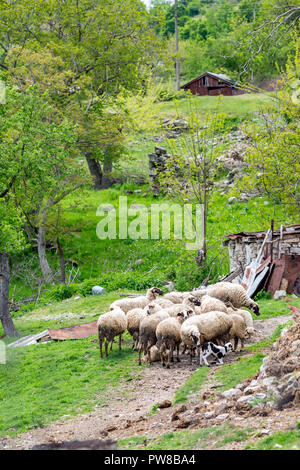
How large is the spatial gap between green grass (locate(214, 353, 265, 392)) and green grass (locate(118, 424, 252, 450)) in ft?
6.49

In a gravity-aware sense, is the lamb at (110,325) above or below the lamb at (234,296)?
below

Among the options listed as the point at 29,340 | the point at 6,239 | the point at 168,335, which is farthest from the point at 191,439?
the point at 6,239

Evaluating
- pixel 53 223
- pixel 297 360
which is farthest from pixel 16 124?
pixel 297 360

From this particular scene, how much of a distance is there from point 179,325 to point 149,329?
721mm

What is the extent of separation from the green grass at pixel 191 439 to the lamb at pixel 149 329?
422 cm

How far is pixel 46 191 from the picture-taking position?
18.7m

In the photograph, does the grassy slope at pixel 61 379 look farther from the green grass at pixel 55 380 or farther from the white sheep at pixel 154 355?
the white sheep at pixel 154 355

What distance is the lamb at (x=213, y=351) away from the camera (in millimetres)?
11242

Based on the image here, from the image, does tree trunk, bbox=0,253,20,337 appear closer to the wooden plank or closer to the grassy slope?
the wooden plank

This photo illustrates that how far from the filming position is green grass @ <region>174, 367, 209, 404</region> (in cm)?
943

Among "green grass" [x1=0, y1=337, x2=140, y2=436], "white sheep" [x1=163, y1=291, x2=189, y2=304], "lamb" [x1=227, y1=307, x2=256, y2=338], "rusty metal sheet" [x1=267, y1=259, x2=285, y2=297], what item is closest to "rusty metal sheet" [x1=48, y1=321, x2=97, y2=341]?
"green grass" [x1=0, y1=337, x2=140, y2=436]

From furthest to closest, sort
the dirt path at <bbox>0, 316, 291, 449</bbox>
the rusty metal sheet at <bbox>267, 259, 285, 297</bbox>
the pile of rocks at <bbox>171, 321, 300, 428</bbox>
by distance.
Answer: the rusty metal sheet at <bbox>267, 259, 285, 297</bbox> → the dirt path at <bbox>0, 316, 291, 449</bbox> → the pile of rocks at <bbox>171, 321, 300, 428</bbox>

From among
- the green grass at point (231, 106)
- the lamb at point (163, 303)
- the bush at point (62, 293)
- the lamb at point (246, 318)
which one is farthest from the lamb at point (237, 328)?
the green grass at point (231, 106)
